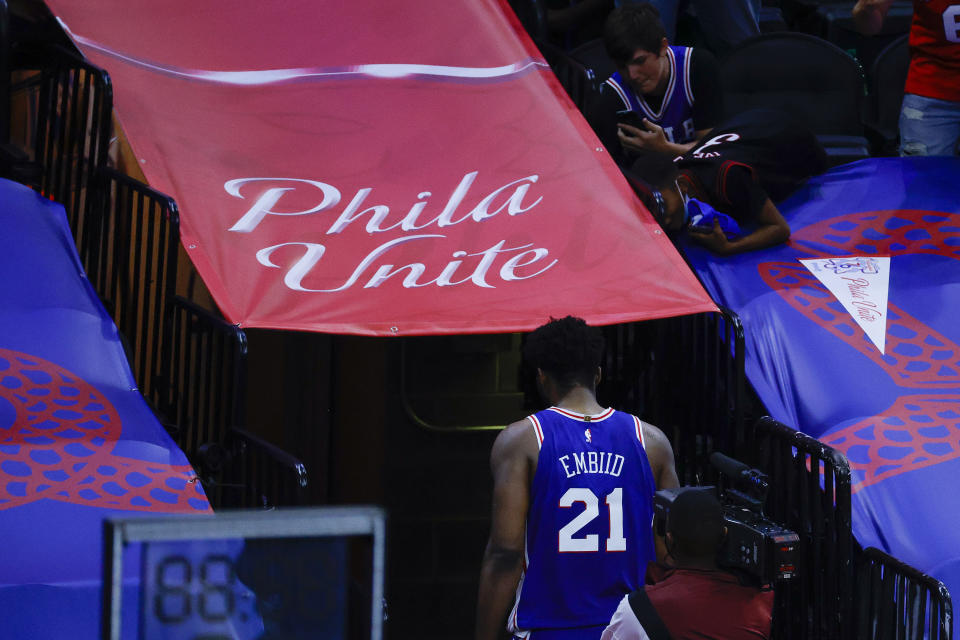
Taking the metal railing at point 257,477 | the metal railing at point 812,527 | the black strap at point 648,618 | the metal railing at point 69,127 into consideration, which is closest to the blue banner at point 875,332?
the metal railing at point 812,527

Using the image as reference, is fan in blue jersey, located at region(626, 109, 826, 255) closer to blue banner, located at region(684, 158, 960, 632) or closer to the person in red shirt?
blue banner, located at region(684, 158, 960, 632)

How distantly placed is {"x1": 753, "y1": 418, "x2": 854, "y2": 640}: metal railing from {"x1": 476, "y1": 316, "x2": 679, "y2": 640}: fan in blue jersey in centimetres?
85

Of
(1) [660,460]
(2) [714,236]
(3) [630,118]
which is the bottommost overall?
(1) [660,460]

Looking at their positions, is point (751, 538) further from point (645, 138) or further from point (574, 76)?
point (574, 76)

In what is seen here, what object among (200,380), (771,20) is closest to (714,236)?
(200,380)

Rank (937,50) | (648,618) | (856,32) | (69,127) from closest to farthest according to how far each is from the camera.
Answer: (648,618) < (69,127) < (937,50) < (856,32)

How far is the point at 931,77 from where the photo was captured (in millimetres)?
7039

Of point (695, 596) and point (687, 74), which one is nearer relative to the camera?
point (695, 596)

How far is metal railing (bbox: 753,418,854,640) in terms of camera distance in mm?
4664

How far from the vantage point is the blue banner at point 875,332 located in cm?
508

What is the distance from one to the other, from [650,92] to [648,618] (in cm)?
411

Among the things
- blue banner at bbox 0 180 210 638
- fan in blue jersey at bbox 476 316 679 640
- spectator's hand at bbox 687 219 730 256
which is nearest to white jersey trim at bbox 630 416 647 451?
fan in blue jersey at bbox 476 316 679 640

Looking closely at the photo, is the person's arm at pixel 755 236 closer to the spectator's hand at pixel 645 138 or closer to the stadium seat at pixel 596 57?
the spectator's hand at pixel 645 138

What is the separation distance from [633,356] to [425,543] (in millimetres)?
2764
